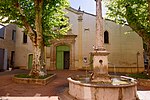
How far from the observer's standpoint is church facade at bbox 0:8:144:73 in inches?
794

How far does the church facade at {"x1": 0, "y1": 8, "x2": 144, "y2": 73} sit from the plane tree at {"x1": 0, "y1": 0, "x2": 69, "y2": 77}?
6.62 meters

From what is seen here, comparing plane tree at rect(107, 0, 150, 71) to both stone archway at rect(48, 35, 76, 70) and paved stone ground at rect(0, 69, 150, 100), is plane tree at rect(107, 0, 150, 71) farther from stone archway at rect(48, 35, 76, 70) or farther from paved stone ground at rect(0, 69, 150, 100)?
stone archway at rect(48, 35, 76, 70)

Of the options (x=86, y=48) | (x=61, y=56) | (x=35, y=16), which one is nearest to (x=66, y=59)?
(x=61, y=56)

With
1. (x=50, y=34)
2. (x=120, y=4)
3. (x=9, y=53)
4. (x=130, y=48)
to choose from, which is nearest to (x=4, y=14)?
(x=50, y=34)

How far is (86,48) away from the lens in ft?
67.7

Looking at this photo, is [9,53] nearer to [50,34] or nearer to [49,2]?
[50,34]

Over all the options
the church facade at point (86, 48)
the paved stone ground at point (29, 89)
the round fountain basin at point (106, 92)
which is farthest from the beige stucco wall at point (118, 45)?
the round fountain basin at point (106, 92)

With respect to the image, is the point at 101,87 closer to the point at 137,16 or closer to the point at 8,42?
the point at 137,16

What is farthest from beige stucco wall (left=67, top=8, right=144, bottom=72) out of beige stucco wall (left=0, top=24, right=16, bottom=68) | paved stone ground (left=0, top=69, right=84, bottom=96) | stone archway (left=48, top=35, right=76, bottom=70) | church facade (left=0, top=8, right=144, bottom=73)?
paved stone ground (left=0, top=69, right=84, bottom=96)

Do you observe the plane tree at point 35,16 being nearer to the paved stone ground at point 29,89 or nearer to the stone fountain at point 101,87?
the paved stone ground at point 29,89

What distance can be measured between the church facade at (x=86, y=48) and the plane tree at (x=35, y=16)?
6618 millimetres

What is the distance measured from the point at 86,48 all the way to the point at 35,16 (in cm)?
967

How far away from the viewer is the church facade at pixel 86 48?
20.2 m

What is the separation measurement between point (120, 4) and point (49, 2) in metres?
5.65
